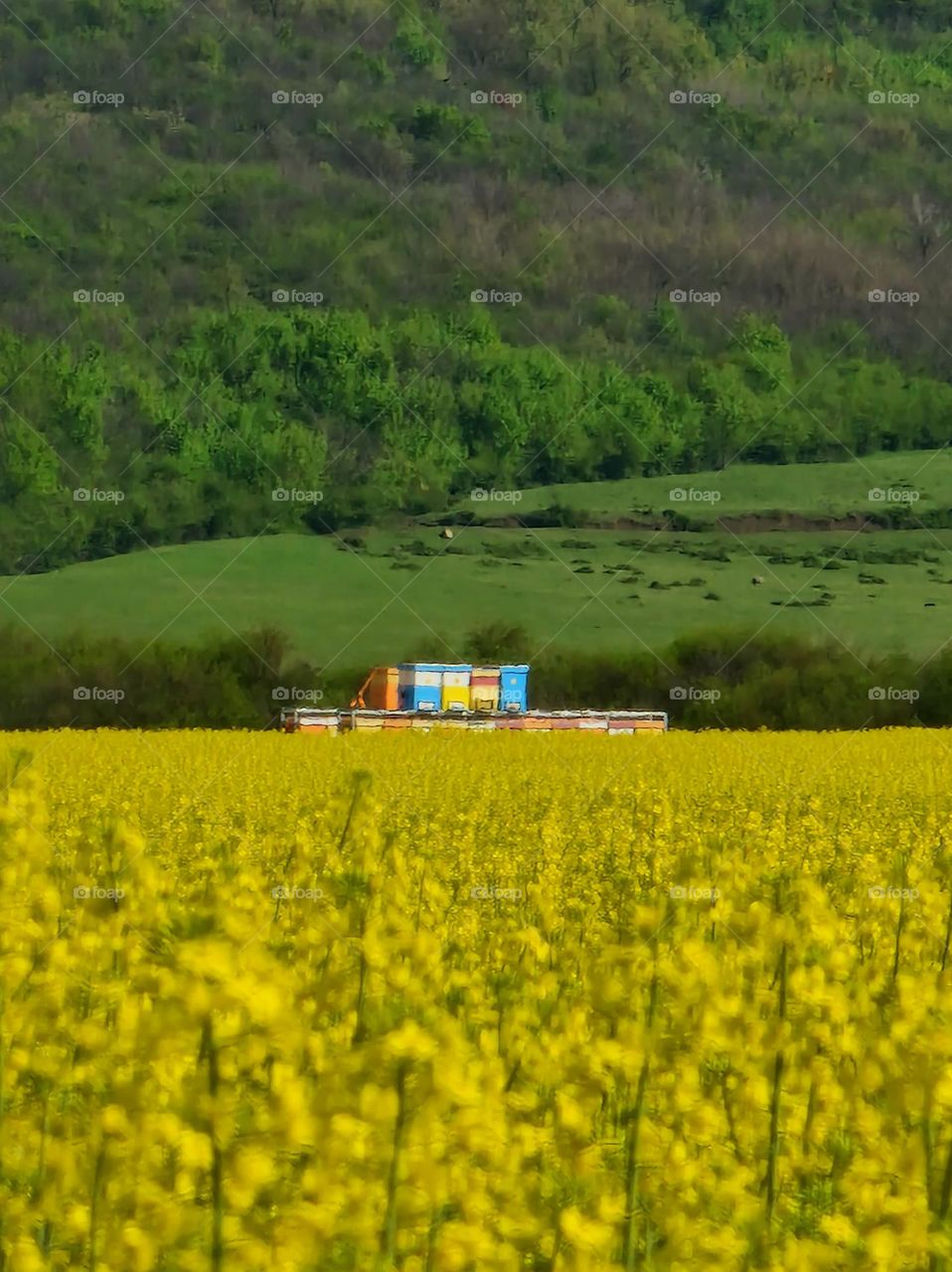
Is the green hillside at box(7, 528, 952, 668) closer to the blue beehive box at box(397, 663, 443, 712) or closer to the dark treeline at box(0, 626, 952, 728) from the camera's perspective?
the dark treeline at box(0, 626, 952, 728)

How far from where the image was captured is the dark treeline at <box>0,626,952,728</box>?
3928cm

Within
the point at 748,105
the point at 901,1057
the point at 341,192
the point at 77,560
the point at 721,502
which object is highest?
the point at 748,105

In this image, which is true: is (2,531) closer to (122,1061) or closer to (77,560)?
(77,560)

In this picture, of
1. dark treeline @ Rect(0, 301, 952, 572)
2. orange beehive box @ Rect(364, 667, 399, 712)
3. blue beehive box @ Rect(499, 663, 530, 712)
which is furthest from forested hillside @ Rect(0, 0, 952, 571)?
orange beehive box @ Rect(364, 667, 399, 712)

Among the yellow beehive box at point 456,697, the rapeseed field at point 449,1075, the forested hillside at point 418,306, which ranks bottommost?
the rapeseed field at point 449,1075

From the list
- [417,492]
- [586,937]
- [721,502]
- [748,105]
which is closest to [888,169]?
[748,105]

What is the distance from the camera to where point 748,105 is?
19812 cm

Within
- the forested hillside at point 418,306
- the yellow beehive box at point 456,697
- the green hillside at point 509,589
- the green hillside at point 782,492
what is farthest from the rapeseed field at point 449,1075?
the green hillside at point 782,492

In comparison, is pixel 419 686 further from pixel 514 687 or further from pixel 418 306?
pixel 418 306

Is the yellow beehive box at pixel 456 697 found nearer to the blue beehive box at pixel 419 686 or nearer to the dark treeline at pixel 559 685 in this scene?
the blue beehive box at pixel 419 686

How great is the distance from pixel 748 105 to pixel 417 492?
104836 mm

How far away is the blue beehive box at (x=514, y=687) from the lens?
4280 cm

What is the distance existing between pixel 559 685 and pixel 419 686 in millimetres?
3868

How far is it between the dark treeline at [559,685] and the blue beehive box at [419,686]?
4.53 feet
